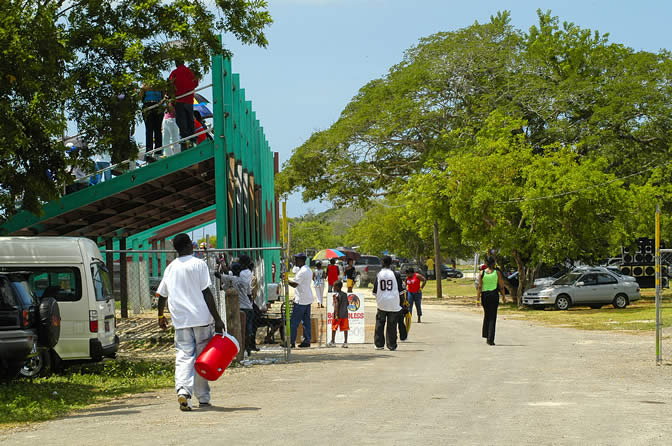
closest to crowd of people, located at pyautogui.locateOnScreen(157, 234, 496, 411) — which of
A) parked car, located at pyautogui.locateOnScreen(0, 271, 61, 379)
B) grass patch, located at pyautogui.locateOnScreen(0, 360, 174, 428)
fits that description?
grass patch, located at pyautogui.locateOnScreen(0, 360, 174, 428)

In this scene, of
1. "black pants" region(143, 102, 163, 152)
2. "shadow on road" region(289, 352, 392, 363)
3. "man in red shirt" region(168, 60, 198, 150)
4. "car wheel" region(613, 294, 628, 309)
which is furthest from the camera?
"car wheel" region(613, 294, 628, 309)

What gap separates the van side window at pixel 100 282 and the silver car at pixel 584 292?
21.6 meters

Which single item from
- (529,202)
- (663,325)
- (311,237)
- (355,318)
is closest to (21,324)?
(355,318)

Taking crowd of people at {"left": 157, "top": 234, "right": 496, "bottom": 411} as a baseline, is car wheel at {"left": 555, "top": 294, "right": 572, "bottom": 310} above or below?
below

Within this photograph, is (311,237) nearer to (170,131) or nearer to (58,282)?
(170,131)

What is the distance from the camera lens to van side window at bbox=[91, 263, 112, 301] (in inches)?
566

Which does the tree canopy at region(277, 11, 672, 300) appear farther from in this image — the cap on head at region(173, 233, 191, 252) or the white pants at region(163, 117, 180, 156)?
the cap on head at region(173, 233, 191, 252)

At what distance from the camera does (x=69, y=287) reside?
46.4ft

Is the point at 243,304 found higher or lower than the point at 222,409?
higher

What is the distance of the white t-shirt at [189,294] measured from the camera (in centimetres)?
932

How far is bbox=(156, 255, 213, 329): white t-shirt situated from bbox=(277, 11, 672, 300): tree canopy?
83.6 ft

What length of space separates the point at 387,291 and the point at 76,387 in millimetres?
6937

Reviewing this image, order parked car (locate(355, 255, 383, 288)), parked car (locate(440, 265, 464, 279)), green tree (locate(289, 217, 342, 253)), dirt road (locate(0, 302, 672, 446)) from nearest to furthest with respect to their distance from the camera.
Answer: dirt road (locate(0, 302, 672, 446))
parked car (locate(355, 255, 383, 288))
parked car (locate(440, 265, 464, 279))
green tree (locate(289, 217, 342, 253))

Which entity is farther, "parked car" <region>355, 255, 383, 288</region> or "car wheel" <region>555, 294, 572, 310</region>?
"parked car" <region>355, 255, 383, 288</region>
